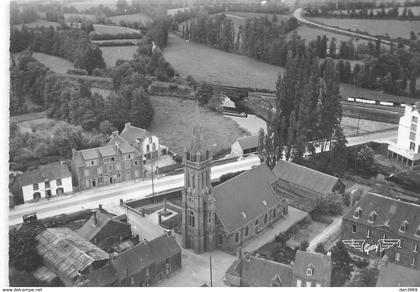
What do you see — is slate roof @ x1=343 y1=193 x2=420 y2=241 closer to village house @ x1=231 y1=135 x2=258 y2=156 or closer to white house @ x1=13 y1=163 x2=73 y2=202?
village house @ x1=231 y1=135 x2=258 y2=156

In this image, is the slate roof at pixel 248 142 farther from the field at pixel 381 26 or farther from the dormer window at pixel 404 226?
the field at pixel 381 26

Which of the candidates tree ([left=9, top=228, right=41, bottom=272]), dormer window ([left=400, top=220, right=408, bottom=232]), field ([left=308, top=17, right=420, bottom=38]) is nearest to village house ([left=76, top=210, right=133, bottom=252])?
tree ([left=9, top=228, right=41, bottom=272])

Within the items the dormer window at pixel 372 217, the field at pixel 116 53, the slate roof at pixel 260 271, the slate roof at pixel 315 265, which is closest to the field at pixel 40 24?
the field at pixel 116 53

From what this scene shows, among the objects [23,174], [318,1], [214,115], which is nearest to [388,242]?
[23,174]

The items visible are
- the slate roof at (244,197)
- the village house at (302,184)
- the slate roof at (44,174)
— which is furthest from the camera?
the slate roof at (44,174)

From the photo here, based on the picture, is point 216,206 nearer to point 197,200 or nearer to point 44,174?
point 197,200
